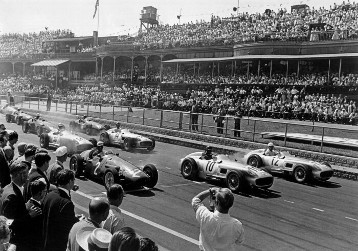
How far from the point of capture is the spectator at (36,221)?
503 centimetres

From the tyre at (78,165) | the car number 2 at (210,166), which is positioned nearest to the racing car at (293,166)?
the car number 2 at (210,166)

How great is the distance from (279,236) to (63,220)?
514 cm

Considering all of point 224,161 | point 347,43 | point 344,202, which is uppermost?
point 347,43

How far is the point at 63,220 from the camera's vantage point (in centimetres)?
485

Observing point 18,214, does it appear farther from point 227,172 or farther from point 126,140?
point 126,140

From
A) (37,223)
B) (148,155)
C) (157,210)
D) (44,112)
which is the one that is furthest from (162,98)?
(37,223)

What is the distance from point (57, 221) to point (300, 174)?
441 inches

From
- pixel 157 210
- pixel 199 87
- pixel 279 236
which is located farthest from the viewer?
pixel 199 87

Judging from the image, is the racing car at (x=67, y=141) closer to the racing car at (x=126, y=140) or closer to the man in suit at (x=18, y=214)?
the racing car at (x=126, y=140)

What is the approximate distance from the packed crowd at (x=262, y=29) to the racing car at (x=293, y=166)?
20.6 m

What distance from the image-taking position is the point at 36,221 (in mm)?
5023

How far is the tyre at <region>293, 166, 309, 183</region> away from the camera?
14.2 m

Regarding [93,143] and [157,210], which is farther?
[93,143]

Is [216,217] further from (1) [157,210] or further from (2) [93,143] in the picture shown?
(2) [93,143]
